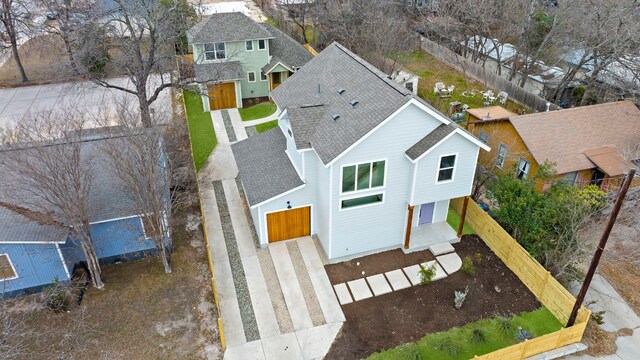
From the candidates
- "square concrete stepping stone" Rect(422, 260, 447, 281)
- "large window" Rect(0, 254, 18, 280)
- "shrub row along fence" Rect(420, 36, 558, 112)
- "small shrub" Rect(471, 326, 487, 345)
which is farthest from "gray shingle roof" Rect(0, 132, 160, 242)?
"shrub row along fence" Rect(420, 36, 558, 112)

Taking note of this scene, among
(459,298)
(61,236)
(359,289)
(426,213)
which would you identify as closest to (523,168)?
(426,213)

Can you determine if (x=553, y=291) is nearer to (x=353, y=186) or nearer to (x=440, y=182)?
(x=440, y=182)

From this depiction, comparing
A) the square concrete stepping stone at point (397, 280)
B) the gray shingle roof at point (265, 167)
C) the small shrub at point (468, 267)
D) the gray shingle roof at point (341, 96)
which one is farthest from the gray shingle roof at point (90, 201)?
the small shrub at point (468, 267)

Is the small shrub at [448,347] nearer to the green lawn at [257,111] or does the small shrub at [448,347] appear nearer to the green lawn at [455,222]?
the green lawn at [455,222]

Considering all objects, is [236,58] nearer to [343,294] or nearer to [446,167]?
[446,167]

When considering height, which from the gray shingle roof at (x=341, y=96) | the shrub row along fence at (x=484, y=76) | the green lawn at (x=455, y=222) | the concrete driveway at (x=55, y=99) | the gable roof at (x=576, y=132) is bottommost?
the green lawn at (x=455, y=222)

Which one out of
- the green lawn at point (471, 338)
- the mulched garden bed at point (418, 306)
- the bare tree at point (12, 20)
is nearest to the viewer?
the green lawn at point (471, 338)
